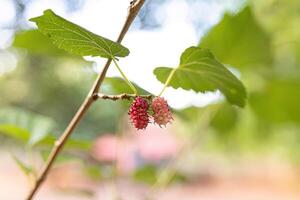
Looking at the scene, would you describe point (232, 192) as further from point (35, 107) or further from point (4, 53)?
point (4, 53)

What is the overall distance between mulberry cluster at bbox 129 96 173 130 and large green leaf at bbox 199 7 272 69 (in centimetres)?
29

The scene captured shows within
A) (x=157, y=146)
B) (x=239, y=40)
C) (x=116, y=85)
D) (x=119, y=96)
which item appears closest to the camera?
(x=119, y=96)

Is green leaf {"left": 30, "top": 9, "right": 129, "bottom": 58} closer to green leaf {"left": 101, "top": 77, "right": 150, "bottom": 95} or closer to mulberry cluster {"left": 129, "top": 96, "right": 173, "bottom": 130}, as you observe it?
mulberry cluster {"left": 129, "top": 96, "right": 173, "bottom": 130}

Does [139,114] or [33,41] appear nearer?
[139,114]

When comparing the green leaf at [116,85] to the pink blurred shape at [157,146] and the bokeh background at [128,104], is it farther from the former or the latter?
the pink blurred shape at [157,146]

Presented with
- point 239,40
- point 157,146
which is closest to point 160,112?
point 239,40

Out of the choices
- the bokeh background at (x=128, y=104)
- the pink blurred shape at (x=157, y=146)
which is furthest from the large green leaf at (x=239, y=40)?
the pink blurred shape at (x=157, y=146)

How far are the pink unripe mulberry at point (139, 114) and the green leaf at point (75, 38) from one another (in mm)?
30

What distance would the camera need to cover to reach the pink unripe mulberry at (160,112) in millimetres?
281

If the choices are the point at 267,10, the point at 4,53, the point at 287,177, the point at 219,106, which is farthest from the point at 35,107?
the point at 287,177

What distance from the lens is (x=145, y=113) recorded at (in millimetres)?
280

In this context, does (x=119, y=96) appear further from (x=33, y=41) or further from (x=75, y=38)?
(x=33, y=41)

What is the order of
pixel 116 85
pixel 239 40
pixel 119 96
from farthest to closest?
pixel 239 40 < pixel 116 85 < pixel 119 96

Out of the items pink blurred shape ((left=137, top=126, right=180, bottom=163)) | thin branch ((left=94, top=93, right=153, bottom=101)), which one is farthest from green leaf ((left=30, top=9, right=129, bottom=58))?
pink blurred shape ((left=137, top=126, right=180, bottom=163))
